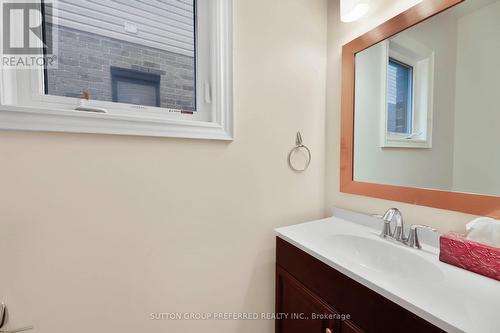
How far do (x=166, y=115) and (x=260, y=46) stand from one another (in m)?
0.59

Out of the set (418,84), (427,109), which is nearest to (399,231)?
(427,109)

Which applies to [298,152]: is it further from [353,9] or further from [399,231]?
[353,9]

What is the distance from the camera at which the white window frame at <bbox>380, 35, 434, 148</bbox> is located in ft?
2.86

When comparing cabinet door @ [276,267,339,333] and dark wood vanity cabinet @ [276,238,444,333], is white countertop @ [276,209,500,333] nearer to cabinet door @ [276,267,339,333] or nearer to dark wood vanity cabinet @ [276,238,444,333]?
dark wood vanity cabinet @ [276,238,444,333]

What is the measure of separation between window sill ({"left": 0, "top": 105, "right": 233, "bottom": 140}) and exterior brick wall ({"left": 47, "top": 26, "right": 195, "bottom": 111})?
142 millimetres

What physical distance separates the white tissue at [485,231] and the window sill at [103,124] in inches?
37.6

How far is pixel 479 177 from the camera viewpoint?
73 cm

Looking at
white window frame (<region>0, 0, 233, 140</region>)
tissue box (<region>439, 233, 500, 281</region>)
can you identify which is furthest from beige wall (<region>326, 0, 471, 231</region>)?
white window frame (<region>0, 0, 233, 140</region>)

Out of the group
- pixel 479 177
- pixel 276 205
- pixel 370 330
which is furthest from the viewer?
pixel 276 205

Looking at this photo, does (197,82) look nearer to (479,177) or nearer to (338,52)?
(338,52)

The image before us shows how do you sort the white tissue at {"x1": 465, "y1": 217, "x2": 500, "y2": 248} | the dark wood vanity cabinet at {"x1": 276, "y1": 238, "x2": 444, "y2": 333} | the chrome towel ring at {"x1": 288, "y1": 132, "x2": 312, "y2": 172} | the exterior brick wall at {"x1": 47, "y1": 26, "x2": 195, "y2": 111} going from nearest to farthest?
1. the dark wood vanity cabinet at {"x1": 276, "y1": 238, "x2": 444, "y2": 333}
2. the white tissue at {"x1": 465, "y1": 217, "x2": 500, "y2": 248}
3. the exterior brick wall at {"x1": 47, "y1": 26, "x2": 195, "y2": 111}
4. the chrome towel ring at {"x1": 288, "y1": 132, "x2": 312, "y2": 172}

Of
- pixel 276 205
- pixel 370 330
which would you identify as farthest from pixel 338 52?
pixel 370 330

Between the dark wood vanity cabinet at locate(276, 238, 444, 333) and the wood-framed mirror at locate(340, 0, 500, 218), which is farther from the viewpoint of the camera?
the wood-framed mirror at locate(340, 0, 500, 218)

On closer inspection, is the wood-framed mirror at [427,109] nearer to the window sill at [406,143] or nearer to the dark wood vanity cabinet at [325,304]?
the window sill at [406,143]
